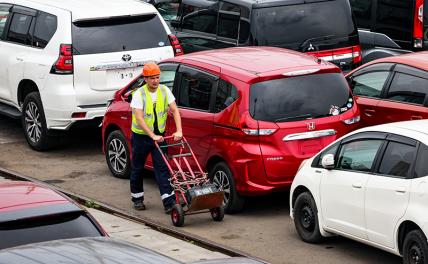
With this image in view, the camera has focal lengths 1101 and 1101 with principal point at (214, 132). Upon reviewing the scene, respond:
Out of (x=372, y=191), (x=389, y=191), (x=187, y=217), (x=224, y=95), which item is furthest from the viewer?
(x=187, y=217)

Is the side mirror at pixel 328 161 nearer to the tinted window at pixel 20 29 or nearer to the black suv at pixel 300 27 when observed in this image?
the black suv at pixel 300 27

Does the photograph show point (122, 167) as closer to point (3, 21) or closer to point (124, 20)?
point (124, 20)

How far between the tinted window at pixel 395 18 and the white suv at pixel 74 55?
5.23 m

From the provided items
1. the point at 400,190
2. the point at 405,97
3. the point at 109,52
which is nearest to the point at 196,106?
the point at 405,97

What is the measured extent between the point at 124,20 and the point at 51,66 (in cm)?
127

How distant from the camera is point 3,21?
17.1 meters

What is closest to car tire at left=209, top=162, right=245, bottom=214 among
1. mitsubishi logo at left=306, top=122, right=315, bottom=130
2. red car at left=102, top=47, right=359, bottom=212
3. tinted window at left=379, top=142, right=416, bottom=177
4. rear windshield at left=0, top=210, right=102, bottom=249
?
red car at left=102, top=47, right=359, bottom=212

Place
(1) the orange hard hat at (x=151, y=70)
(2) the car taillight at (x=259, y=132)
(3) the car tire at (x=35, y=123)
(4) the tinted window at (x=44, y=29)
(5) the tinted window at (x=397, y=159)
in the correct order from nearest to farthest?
(5) the tinted window at (x=397, y=159) < (2) the car taillight at (x=259, y=132) < (1) the orange hard hat at (x=151, y=70) < (4) the tinted window at (x=44, y=29) < (3) the car tire at (x=35, y=123)

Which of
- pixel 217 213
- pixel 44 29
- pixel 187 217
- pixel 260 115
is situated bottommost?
pixel 187 217

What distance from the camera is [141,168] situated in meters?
13.0

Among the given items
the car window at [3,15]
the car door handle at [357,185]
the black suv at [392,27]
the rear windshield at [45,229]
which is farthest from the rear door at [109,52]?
the rear windshield at [45,229]

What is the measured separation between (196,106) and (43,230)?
555 centimetres

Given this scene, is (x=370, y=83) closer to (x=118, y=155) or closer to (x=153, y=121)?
(x=153, y=121)

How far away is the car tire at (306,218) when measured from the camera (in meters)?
11.6
